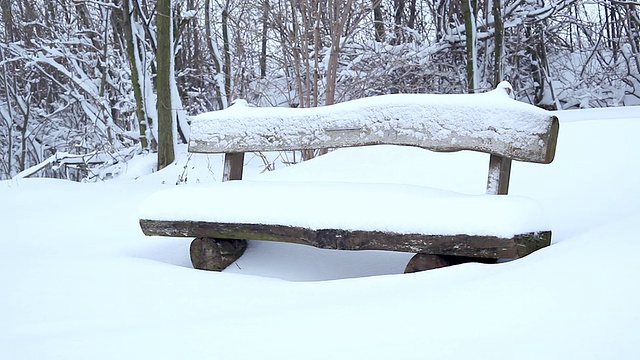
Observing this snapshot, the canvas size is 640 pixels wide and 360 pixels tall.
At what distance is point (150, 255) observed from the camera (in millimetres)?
4008

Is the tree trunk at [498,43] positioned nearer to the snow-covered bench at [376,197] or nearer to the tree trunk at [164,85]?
the tree trunk at [164,85]

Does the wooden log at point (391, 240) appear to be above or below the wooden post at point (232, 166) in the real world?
below

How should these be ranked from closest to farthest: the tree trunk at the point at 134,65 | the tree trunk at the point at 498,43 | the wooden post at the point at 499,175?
the wooden post at the point at 499,175, the tree trunk at the point at 134,65, the tree trunk at the point at 498,43

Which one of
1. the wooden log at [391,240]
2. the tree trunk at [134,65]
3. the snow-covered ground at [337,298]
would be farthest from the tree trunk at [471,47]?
the wooden log at [391,240]

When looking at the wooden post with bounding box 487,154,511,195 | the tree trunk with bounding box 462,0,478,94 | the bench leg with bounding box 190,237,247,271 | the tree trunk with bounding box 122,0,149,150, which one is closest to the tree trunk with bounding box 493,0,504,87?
the tree trunk with bounding box 462,0,478,94

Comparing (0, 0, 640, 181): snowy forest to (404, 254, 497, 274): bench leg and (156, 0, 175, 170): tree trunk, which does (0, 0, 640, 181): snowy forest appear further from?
(404, 254, 497, 274): bench leg

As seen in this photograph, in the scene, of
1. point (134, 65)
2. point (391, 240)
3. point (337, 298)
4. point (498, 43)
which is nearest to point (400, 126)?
point (391, 240)

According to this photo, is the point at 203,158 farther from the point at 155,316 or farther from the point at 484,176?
the point at 155,316

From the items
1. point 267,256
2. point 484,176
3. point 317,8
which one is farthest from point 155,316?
point 317,8

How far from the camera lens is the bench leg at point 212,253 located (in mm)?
3633

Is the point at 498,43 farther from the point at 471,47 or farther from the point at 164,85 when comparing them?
the point at 164,85

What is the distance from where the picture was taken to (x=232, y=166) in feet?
13.7

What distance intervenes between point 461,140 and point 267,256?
1285 millimetres

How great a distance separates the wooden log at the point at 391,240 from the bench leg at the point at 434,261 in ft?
0.23
